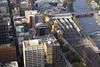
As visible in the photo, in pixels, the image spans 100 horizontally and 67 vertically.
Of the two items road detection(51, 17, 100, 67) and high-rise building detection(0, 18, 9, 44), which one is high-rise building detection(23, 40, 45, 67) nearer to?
high-rise building detection(0, 18, 9, 44)

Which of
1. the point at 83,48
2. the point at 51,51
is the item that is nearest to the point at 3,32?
the point at 51,51

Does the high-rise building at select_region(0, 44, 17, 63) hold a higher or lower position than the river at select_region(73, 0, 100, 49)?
higher

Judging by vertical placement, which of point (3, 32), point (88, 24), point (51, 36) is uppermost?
point (3, 32)

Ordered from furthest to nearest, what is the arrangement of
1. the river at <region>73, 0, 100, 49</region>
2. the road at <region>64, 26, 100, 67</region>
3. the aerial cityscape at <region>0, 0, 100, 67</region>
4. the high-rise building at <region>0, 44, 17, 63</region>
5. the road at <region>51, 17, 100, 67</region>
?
1. the river at <region>73, 0, 100, 49</region>
2. the road at <region>51, 17, 100, 67</region>
3. the road at <region>64, 26, 100, 67</region>
4. the high-rise building at <region>0, 44, 17, 63</region>
5. the aerial cityscape at <region>0, 0, 100, 67</region>

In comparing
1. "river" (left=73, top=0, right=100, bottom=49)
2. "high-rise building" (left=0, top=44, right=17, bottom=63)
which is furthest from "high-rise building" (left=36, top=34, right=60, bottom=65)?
"river" (left=73, top=0, right=100, bottom=49)

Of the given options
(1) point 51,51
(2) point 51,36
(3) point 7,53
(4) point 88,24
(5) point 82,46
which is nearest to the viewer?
(3) point 7,53

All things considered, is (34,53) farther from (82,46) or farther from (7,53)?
(82,46)

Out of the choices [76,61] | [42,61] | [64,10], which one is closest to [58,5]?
[64,10]

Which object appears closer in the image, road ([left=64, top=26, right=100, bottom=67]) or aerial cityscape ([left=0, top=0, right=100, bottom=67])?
aerial cityscape ([left=0, top=0, right=100, bottom=67])

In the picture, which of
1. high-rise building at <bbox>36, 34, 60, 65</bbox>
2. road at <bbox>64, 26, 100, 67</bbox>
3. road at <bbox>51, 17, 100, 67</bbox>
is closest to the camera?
high-rise building at <bbox>36, 34, 60, 65</bbox>

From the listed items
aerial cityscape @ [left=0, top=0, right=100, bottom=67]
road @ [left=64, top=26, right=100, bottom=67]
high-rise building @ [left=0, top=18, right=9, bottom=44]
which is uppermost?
high-rise building @ [left=0, top=18, right=9, bottom=44]
